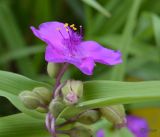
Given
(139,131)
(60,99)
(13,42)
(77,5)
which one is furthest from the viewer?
(77,5)

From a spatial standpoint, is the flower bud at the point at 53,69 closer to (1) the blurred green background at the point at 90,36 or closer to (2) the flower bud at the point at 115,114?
(2) the flower bud at the point at 115,114

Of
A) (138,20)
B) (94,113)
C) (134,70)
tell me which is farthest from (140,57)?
(94,113)

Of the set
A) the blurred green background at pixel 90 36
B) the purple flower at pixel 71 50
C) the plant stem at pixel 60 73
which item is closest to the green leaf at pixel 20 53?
the blurred green background at pixel 90 36

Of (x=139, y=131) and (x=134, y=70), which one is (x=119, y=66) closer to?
(x=139, y=131)

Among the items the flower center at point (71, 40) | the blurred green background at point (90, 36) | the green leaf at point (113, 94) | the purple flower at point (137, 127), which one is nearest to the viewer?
the green leaf at point (113, 94)

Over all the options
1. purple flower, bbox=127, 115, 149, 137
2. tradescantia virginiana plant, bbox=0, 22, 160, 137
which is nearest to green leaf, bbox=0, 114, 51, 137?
tradescantia virginiana plant, bbox=0, 22, 160, 137

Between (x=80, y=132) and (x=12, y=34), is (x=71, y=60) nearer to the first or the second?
(x=80, y=132)
